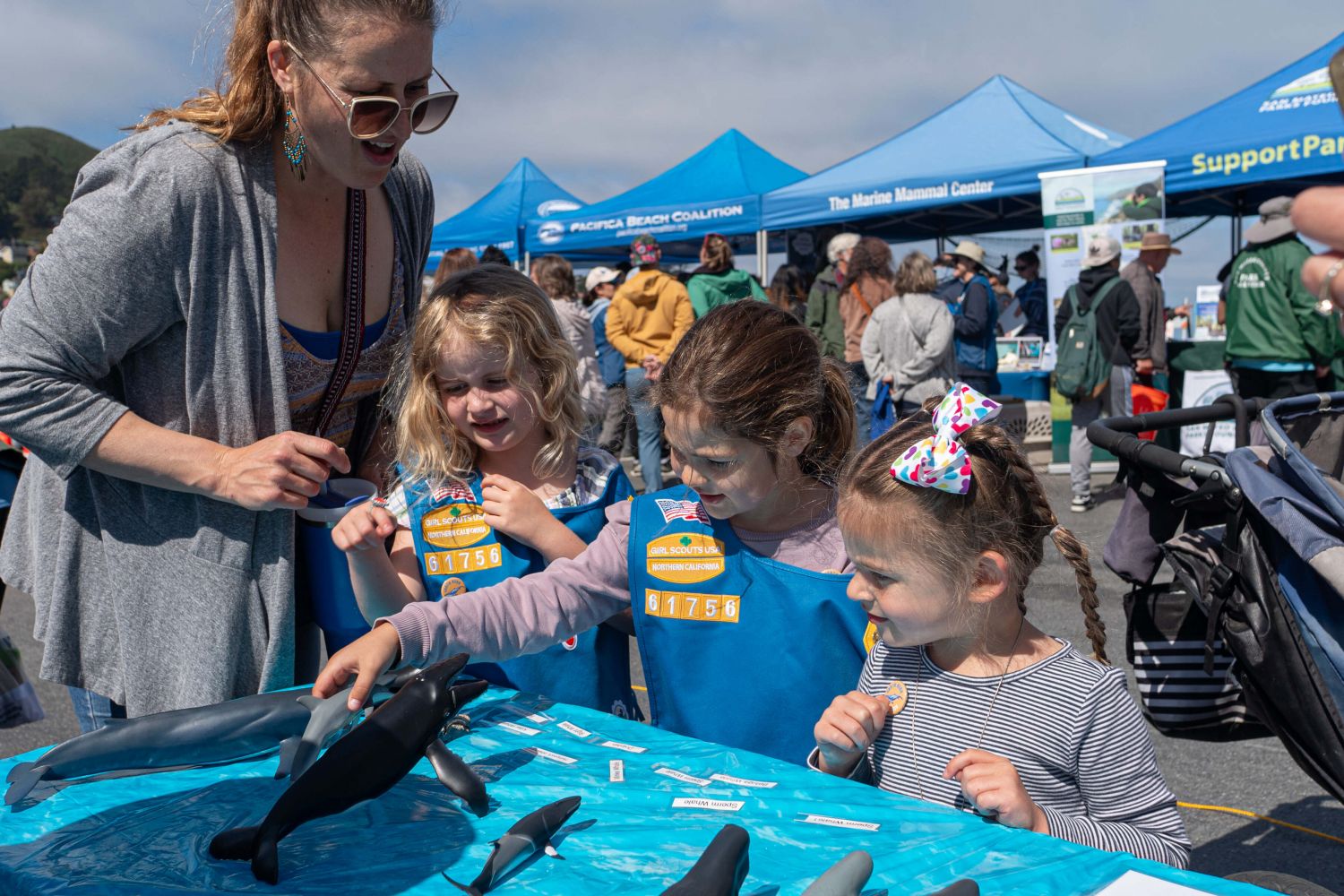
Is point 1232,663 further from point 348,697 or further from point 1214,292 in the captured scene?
point 1214,292

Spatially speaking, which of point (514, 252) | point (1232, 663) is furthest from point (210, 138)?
point (514, 252)

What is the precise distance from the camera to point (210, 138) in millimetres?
1603

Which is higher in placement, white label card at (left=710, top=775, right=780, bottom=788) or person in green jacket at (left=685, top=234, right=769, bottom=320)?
person in green jacket at (left=685, top=234, right=769, bottom=320)

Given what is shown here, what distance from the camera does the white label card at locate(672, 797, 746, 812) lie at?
1.22 meters

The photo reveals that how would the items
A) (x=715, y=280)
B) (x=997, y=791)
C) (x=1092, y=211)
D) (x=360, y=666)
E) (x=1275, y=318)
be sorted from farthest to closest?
1. (x=1092, y=211)
2. (x=715, y=280)
3. (x=1275, y=318)
4. (x=360, y=666)
5. (x=997, y=791)

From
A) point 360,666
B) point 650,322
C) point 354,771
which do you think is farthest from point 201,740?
point 650,322

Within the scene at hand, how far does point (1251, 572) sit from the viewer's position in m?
1.70

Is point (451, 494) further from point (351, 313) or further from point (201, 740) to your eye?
point (201, 740)

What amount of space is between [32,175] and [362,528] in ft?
354

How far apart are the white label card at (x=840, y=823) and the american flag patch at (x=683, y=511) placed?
2.39ft

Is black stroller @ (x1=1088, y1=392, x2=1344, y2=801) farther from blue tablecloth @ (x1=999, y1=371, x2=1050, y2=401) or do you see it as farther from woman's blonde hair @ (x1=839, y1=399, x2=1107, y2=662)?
blue tablecloth @ (x1=999, y1=371, x2=1050, y2=401)

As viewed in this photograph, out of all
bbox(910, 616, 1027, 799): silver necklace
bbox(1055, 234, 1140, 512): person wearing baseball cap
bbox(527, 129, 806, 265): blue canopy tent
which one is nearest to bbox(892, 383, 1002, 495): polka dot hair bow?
bbox(910, 616, 1027, 799): silver necklace

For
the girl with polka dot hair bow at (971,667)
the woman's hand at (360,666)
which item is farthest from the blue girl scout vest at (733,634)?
the woman's hand at (360,666)

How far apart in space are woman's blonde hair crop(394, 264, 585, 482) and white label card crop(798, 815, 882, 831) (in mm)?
1093
